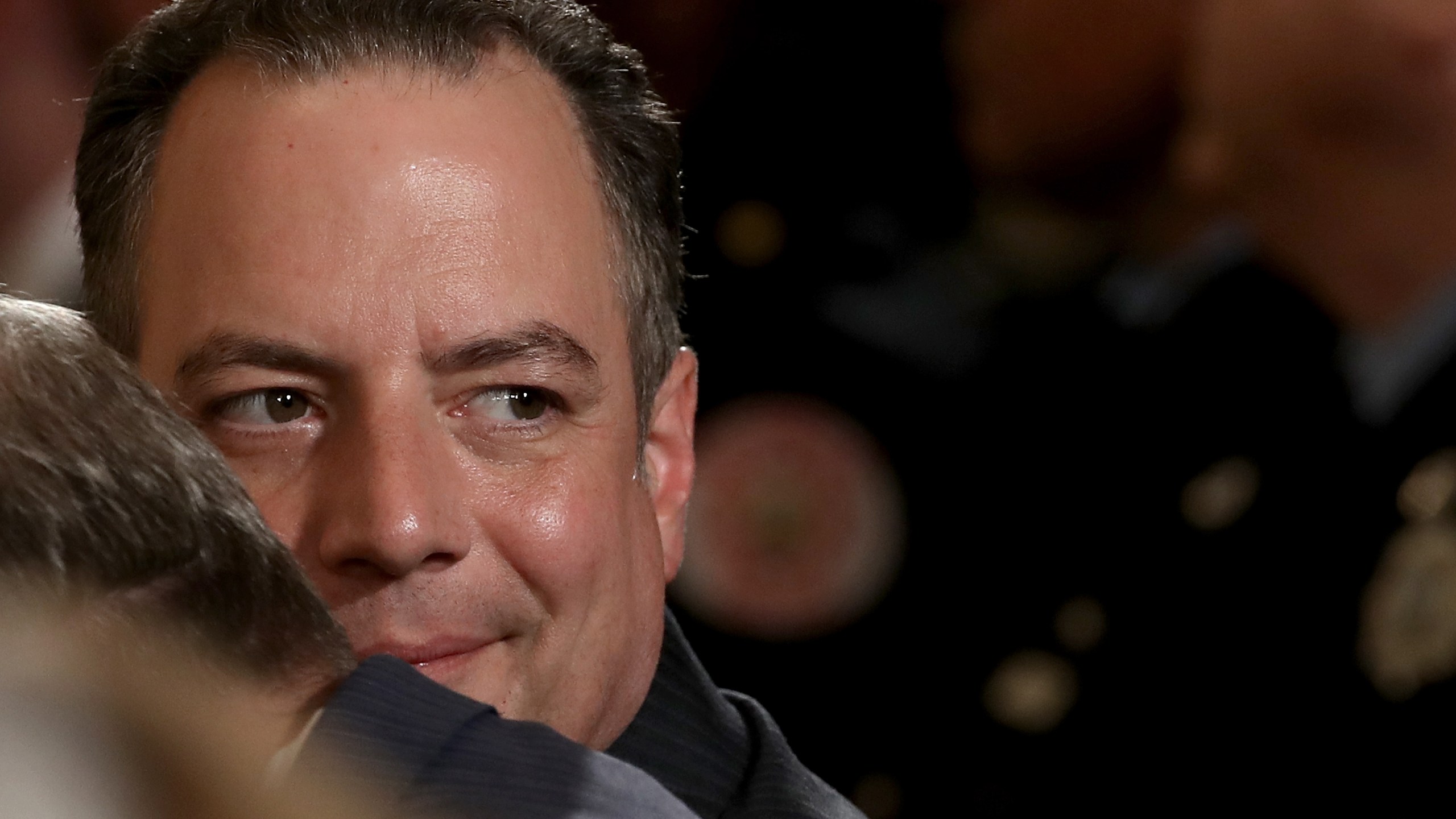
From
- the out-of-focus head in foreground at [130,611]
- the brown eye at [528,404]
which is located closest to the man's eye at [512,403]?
the brown eye at [528,404]

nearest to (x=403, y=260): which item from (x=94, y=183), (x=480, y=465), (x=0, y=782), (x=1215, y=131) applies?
(x=480, y=465)

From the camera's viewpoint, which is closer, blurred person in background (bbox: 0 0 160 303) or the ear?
the ear

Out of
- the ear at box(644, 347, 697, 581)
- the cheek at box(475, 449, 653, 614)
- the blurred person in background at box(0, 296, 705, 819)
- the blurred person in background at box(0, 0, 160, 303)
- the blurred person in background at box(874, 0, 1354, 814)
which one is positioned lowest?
the blurred person in background at box(874, 0, 1354, 814)

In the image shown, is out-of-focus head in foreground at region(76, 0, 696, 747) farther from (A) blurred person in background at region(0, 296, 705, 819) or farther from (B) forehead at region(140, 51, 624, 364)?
(A) blurred person in background at region(0, 296, 705, 819)

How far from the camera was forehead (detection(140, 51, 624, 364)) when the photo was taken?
90cm

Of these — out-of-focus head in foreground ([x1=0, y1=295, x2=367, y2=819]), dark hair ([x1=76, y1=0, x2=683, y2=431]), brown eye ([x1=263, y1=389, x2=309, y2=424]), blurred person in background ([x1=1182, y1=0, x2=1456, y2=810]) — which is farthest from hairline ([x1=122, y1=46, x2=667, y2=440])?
blurred person in background ([x1=1182, y1=0, x2=1456, y2=810])

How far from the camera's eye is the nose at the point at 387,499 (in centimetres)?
85

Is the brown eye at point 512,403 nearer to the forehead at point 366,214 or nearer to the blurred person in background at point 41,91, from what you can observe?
the forehead at point 366,214

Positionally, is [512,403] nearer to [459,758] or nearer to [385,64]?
[385,64]

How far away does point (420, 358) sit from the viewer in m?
0.89

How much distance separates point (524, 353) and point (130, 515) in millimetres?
453

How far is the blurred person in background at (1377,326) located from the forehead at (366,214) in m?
1.09

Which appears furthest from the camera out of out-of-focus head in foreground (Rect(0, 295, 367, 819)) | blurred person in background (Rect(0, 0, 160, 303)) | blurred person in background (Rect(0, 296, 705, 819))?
blurred person in background (Rect(0, 0, 160, 303))

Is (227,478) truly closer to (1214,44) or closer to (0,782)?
(0,782)
